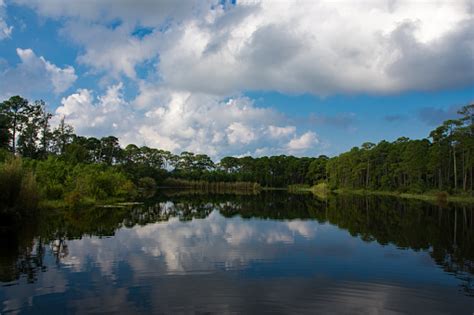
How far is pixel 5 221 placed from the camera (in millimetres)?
21031

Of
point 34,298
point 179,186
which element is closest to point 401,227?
point 34,298

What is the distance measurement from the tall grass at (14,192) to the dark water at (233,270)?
58.9 inches

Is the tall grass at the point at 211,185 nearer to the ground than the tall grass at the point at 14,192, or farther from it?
nearer to the ground

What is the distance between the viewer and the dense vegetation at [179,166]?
109 feet

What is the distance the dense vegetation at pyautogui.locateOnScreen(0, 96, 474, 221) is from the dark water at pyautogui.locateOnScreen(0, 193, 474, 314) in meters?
8.46

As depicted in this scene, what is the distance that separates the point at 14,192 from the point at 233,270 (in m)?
15.0

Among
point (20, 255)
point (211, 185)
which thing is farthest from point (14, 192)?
point (211, 185)

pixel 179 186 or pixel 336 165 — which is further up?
pixel 336 165

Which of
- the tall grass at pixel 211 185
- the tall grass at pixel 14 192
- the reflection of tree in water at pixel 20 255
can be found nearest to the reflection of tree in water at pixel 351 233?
the reflection of tree in water at pixel 20 255

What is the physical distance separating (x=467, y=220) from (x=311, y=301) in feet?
79.0

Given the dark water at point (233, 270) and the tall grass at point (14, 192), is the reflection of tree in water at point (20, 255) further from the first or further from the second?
the tall grass at point (14, 192)

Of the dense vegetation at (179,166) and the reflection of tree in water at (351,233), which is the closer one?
the reflection of tree in water at (351,233)

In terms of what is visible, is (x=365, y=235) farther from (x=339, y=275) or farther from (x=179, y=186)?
(x=179, y=186)

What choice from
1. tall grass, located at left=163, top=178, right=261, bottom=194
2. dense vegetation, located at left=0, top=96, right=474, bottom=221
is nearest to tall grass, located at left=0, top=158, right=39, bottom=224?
dense vegetation, located at left=0, top=96, right=474, bottom=221
